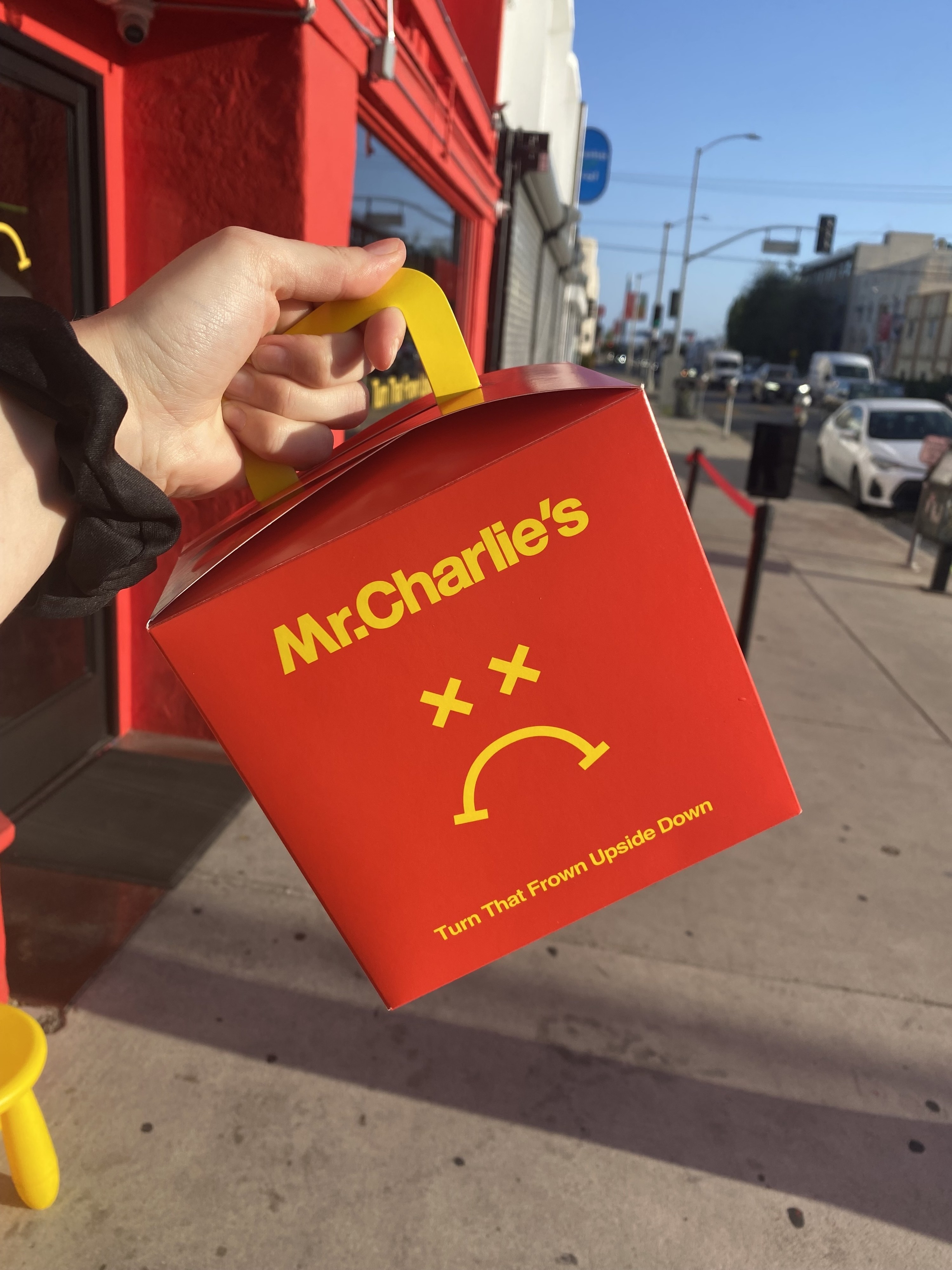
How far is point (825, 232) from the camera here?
109ft

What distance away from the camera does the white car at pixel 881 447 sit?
11.7 metres

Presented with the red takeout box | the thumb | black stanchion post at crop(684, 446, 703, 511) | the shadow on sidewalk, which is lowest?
the shadow on sidewalk

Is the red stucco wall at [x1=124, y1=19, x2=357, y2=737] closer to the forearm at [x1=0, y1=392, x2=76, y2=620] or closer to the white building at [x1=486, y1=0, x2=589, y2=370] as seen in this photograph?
the forearm at [x1=0, y1=392, x2=76, y2=620]

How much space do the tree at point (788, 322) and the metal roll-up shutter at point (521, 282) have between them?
5933 cm

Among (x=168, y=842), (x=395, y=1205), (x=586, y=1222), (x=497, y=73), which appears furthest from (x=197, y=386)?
(x=497, y=73)

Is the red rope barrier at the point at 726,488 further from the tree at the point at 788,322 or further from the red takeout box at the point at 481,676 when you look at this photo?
the tree at the point at 788,322

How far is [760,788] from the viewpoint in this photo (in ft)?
Result: 3.53

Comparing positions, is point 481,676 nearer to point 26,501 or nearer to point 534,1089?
point 26,501

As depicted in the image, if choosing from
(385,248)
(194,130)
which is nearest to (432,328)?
(385,248)

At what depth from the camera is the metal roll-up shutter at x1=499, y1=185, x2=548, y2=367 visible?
9484 millimetres

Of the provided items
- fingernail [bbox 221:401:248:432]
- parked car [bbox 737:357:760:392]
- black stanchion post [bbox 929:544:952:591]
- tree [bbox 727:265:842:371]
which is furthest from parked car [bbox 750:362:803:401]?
fingernail [bbox 221:401:248:432]

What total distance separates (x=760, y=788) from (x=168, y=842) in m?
2.62

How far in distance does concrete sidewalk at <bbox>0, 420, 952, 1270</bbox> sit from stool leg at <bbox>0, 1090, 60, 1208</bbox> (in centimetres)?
5

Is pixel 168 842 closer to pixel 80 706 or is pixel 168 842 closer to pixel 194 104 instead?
pixel 80 706
